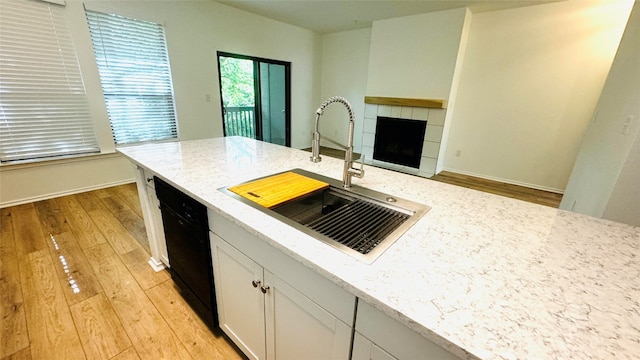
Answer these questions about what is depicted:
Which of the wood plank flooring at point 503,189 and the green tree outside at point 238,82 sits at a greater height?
the green tree outside at point 238,82

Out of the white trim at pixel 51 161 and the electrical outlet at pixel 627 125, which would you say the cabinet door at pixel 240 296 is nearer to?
the electrical outlet at pixel 627 125

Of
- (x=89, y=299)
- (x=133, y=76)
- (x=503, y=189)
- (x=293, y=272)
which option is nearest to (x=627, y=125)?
(x=503, y=189)

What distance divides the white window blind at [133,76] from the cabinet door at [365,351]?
3.88m

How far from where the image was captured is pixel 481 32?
375 cm

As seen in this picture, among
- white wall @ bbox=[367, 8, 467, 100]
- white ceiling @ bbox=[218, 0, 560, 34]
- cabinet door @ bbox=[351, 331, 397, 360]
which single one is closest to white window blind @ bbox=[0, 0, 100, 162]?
white ceiling @ bbox=[218, 0, 560, 34]

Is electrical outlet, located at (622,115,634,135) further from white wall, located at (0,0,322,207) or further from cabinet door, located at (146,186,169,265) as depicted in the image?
white wall, located at (0,0,322,207)

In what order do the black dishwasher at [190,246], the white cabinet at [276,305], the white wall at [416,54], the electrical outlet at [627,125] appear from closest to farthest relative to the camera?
the white cabinet at [276,305] → the black dishwasher at [190,246] → the electrical outlet at [627,125] → the white wall at [416,54]

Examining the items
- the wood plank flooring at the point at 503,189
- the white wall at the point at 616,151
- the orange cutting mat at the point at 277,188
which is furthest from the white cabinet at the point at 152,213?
the white wall at the point at 616,151

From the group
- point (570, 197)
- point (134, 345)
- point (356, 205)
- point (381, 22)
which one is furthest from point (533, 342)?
point (381, 22)

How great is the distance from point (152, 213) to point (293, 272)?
1.34 meters

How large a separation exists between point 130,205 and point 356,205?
2895 mm

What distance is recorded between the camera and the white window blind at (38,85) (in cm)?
246

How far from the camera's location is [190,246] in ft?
4.23

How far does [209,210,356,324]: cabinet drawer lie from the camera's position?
2.24ft
